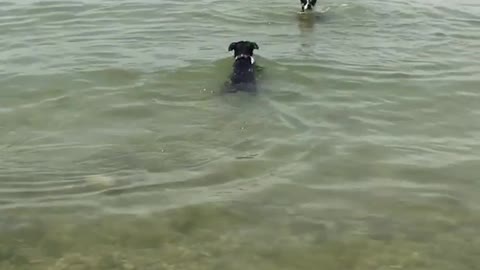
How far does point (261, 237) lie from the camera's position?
17.9 feet

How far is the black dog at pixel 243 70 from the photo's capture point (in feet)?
28.2

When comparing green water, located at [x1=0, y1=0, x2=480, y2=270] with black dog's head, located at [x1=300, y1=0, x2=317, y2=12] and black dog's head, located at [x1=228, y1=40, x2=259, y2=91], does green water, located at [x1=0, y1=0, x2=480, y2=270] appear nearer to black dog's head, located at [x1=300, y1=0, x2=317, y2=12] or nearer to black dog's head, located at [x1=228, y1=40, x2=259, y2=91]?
black dog's head, located at [x1=228, y1=40, x2=259, y2=91]

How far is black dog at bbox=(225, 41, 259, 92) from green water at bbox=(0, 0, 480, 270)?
0.20 metres

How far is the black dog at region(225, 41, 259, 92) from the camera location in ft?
28.2

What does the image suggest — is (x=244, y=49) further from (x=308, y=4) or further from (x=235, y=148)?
(x=308, y=4)

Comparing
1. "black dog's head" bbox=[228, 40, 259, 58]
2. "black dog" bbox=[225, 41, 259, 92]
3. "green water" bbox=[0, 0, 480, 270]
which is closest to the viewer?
"green water" bbox=[0, 0, 480, 270]

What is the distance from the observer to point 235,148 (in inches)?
278

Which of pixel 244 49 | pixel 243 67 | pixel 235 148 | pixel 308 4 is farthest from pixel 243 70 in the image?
pixel 308 4

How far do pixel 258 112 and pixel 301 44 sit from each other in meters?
3.18

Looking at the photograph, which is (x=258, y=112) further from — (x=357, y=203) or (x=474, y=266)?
(x=474, y=266)

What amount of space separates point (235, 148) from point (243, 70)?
2.15m

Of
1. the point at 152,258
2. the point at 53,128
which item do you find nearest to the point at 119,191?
the point at 152,258

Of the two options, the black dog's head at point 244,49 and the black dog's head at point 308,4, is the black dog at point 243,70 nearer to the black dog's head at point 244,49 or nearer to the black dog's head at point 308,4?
the black dog's head at point 244,49

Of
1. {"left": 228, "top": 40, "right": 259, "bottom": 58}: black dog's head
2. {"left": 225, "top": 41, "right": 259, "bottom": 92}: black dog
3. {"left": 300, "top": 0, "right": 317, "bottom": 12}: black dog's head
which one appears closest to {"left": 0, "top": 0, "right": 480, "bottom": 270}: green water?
{"left": 225, "top": 41, "right": 259, "bottom": 92}: black dog
